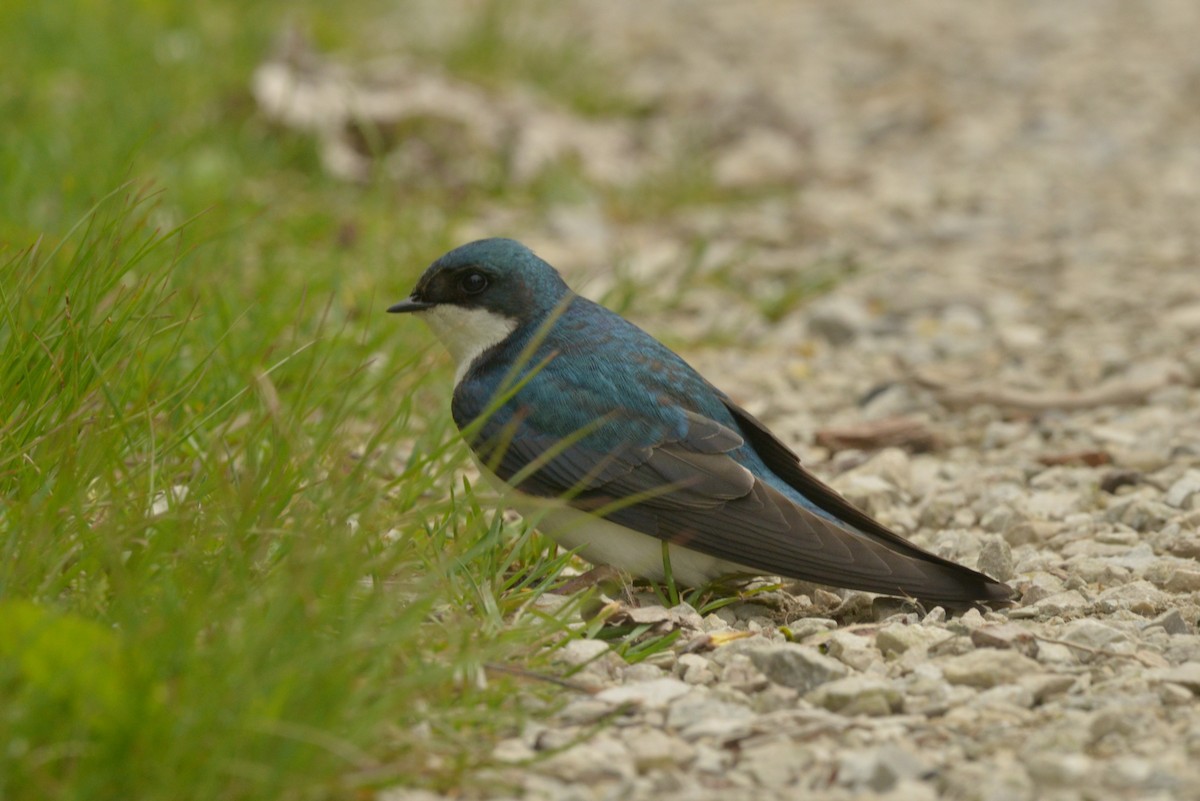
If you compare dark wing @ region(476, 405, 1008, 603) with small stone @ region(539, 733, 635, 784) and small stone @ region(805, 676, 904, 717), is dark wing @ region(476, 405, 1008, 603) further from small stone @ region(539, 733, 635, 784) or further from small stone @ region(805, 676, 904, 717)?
small stone @ region(539, 733, 635, 784)

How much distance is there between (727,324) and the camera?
652cm

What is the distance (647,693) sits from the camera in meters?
3.10

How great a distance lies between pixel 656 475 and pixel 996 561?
84 centimetres

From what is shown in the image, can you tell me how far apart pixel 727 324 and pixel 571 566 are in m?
2.60

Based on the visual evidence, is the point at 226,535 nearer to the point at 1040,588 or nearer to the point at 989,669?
the point at 989,669

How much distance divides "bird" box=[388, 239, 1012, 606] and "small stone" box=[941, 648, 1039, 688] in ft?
1.28

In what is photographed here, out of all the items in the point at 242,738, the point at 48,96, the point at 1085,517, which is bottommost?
the point at 1085,517

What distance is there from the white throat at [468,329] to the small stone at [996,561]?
4.49 feet

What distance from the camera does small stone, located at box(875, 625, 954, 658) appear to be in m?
3.38

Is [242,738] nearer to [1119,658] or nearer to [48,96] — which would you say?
[1119,658]

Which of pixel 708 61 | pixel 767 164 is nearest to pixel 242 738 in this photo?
pixel 767 164

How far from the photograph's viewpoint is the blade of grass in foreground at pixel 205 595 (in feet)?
7.80

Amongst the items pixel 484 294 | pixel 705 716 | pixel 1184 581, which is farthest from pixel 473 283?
pixel 1184 581

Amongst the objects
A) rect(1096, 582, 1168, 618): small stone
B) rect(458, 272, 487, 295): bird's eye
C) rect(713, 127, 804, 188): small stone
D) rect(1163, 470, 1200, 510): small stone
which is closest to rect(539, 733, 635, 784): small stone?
rect(1096, 582, 1168, 618): small stone
